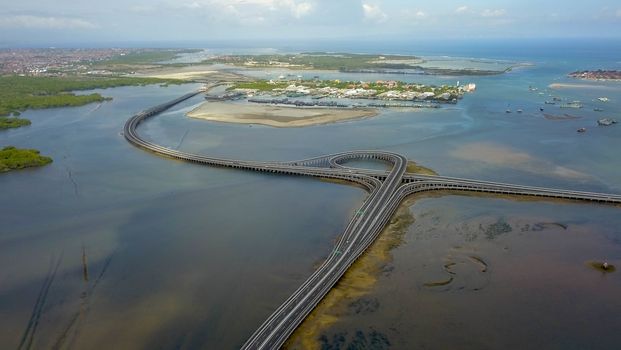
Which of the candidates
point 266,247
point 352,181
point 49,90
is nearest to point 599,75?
point 352,181

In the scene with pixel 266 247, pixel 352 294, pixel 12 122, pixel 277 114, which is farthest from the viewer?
pixel 277 114

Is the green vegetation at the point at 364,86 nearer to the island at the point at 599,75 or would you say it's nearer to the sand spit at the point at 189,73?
the sand spit at the point at 189,73

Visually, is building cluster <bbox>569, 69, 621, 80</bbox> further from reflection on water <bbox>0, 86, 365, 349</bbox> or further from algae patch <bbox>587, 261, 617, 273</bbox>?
algae patch <bbox>587, 261, 617, 273</bbox>

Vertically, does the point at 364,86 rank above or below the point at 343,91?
above

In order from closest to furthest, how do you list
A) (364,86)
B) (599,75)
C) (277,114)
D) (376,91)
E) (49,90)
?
(277,114) < (376,91) < (49,90) < (364,86) < (599,75)

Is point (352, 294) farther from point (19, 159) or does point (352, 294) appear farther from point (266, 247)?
point (19, 159)

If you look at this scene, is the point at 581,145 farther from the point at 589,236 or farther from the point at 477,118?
the point at 589,236
